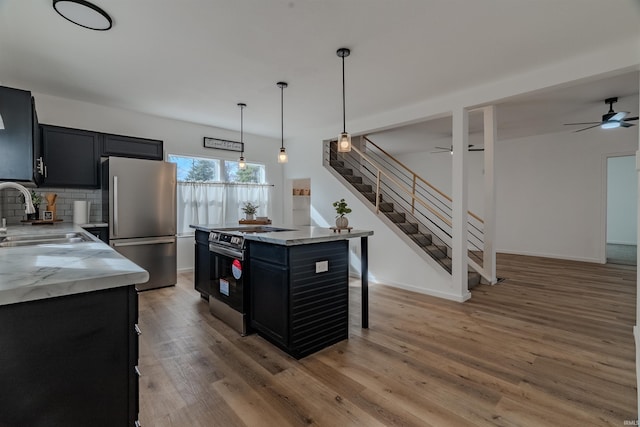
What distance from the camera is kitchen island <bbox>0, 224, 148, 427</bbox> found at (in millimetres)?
→ 900

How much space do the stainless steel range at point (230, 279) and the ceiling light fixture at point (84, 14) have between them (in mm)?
2019

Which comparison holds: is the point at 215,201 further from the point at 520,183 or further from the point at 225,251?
the point at 520,183

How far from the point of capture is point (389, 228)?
15.2 feet

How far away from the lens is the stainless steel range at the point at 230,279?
282cm

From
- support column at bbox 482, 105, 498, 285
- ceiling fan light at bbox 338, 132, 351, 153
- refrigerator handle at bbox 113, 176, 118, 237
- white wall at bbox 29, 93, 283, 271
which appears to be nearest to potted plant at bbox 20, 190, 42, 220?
refrigerator handle at bbox 113, 176, 118, 237

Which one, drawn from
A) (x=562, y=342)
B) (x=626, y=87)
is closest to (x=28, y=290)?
(x=562, y=342)

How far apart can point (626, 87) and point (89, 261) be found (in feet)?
19.2

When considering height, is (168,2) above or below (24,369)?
above

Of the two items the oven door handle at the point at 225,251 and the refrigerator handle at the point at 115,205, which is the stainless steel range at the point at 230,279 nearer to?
the oven door handle at the point at 225,251

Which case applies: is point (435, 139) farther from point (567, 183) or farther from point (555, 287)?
point (555, 287)

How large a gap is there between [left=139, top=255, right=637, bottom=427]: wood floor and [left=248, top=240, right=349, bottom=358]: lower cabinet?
0.14m

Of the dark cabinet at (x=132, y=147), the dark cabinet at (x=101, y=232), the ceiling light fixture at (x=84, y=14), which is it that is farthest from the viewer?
the dark cabinet at (x=132, y=147)

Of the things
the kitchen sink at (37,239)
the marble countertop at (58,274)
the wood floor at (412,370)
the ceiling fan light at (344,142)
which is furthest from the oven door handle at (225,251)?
the ceiling fan light at (344,142)

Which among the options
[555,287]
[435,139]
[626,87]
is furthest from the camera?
[435,139]
